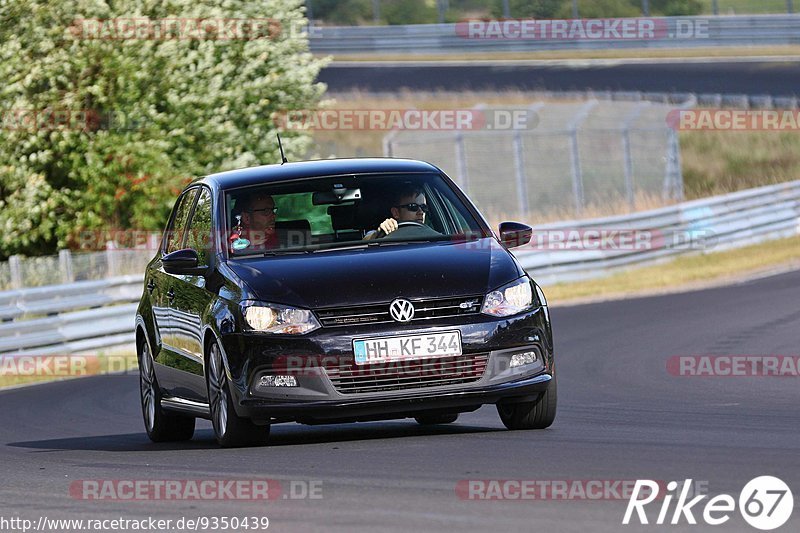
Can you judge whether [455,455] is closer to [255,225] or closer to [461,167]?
[255,225]

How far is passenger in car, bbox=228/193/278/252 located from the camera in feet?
31.8

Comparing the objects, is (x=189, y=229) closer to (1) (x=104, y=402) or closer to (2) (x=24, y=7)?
(1) (x=104, y=402)

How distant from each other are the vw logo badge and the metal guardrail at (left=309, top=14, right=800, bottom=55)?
38217mm

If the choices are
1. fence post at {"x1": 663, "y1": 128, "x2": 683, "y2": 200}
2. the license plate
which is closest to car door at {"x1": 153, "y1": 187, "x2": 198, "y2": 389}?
the license plate

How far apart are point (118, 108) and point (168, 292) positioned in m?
17.2

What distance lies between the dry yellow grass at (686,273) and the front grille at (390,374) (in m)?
15.5

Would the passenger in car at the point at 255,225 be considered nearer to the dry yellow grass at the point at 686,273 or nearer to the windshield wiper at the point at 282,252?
the windshield wiper at the point at 282,252

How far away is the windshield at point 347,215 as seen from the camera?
381 inches

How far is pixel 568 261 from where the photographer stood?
26.5 meters

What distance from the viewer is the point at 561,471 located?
293 inches

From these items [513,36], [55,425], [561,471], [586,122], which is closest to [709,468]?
[561,471]

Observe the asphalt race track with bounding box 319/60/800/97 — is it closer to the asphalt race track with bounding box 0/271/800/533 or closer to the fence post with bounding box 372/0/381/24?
the fence post with bounding box 372/0/381/24

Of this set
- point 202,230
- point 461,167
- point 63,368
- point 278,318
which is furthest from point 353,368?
point 461,167

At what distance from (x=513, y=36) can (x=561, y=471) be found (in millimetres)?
45096
